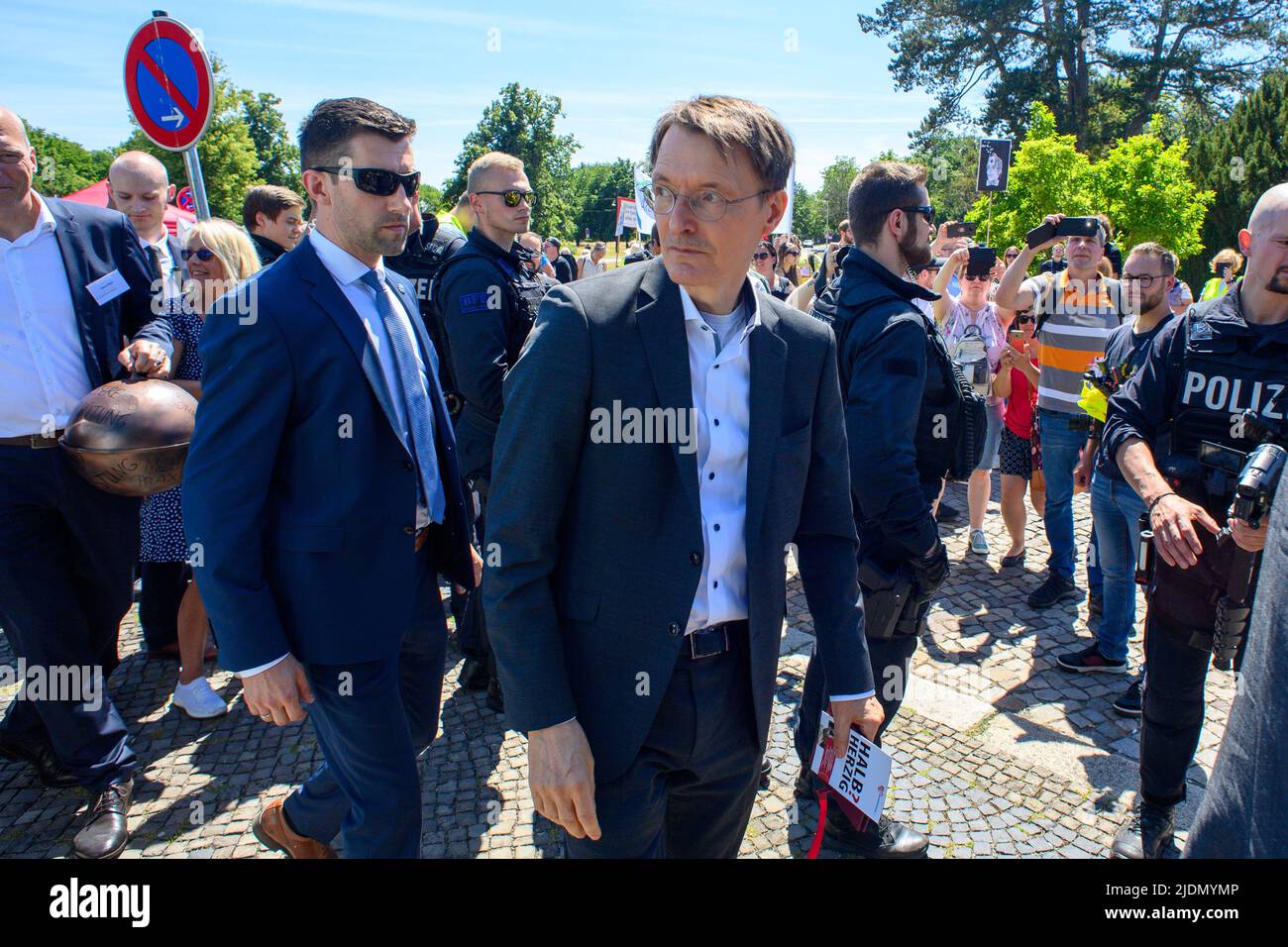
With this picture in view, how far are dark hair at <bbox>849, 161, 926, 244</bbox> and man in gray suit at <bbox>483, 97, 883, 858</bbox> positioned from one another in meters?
1.49

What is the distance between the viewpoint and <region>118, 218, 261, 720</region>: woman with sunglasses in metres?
4.24

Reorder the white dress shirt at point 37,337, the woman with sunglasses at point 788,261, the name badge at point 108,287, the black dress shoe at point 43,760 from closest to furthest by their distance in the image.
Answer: the white dress shirt at point 37,337 → the name badge at point 108,287 → the black dress shoe at point 43,760 → the woman with sunglasses at point 788,261

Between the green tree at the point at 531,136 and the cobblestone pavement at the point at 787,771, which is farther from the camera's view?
the green tree at the point at 531,136

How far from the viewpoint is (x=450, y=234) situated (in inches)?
277

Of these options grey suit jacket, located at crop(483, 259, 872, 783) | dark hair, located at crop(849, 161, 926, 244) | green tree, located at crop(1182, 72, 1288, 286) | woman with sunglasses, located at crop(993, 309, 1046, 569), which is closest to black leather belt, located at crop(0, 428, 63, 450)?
grey suit jacket, located at crop(483, 259, 872, 783)

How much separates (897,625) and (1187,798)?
5.42 feet

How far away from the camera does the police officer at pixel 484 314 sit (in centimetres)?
398

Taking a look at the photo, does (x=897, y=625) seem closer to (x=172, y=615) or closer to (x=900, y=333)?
(x=900, y=333)

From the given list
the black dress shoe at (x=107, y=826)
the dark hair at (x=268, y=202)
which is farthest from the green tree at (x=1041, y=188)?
the black dress shoe at (x=107, y=826)

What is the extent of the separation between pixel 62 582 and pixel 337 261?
2.08m

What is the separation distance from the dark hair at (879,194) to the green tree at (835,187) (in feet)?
221

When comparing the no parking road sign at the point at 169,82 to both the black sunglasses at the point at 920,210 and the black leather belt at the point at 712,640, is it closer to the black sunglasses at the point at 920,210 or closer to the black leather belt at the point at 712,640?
the black sunglasses at the point at 920,210
